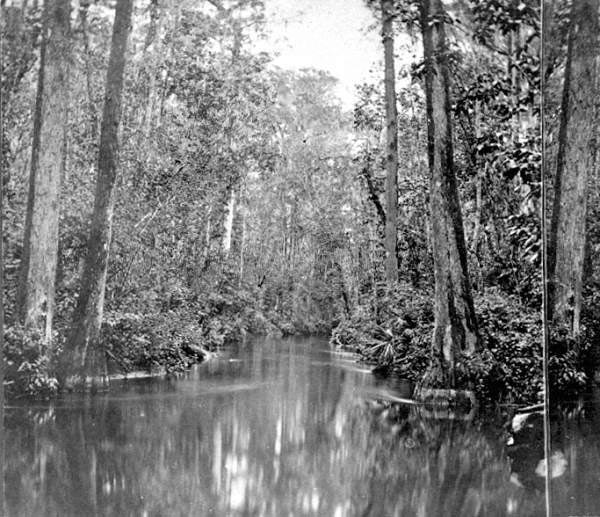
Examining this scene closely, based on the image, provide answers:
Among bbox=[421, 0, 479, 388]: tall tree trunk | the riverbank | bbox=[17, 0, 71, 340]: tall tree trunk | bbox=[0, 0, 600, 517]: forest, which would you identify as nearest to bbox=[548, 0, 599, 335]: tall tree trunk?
bbox=[0, 0, 600, 517]: forest

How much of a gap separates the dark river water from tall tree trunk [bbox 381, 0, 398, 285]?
538 mm

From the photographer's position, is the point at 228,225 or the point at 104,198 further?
the point at 228,225

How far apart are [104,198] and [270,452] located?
1.35m

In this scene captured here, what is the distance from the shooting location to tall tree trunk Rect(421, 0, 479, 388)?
322 cm

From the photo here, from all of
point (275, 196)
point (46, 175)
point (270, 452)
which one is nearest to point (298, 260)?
point (275, 196)

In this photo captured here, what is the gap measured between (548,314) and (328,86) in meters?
1.63

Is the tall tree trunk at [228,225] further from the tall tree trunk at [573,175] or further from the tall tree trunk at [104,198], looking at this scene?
the tall tree trunk at [573,175]

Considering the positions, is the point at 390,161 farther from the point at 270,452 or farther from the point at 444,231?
the point at 270,452

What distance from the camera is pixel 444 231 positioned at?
3.28 m

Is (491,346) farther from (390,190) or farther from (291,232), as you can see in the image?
(291,232)

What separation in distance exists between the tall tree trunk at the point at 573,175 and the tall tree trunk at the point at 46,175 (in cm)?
246

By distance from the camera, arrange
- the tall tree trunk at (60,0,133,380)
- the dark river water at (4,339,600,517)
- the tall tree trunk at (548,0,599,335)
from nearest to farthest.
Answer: the dark river water at (4,339,600,517), the tall tree trunk at (60,0,133,380), the tall tree trunk at (548,0,599,335)

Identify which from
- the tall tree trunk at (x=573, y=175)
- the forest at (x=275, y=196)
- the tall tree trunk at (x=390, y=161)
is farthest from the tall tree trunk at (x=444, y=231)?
the tall tree trunk at (x=573, y=175)

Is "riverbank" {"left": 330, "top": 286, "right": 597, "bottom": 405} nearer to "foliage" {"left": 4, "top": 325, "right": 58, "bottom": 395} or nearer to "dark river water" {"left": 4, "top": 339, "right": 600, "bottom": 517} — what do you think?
"dark river water" {"left": 4, "top": 339, "right": 600, "bottom": 517}
